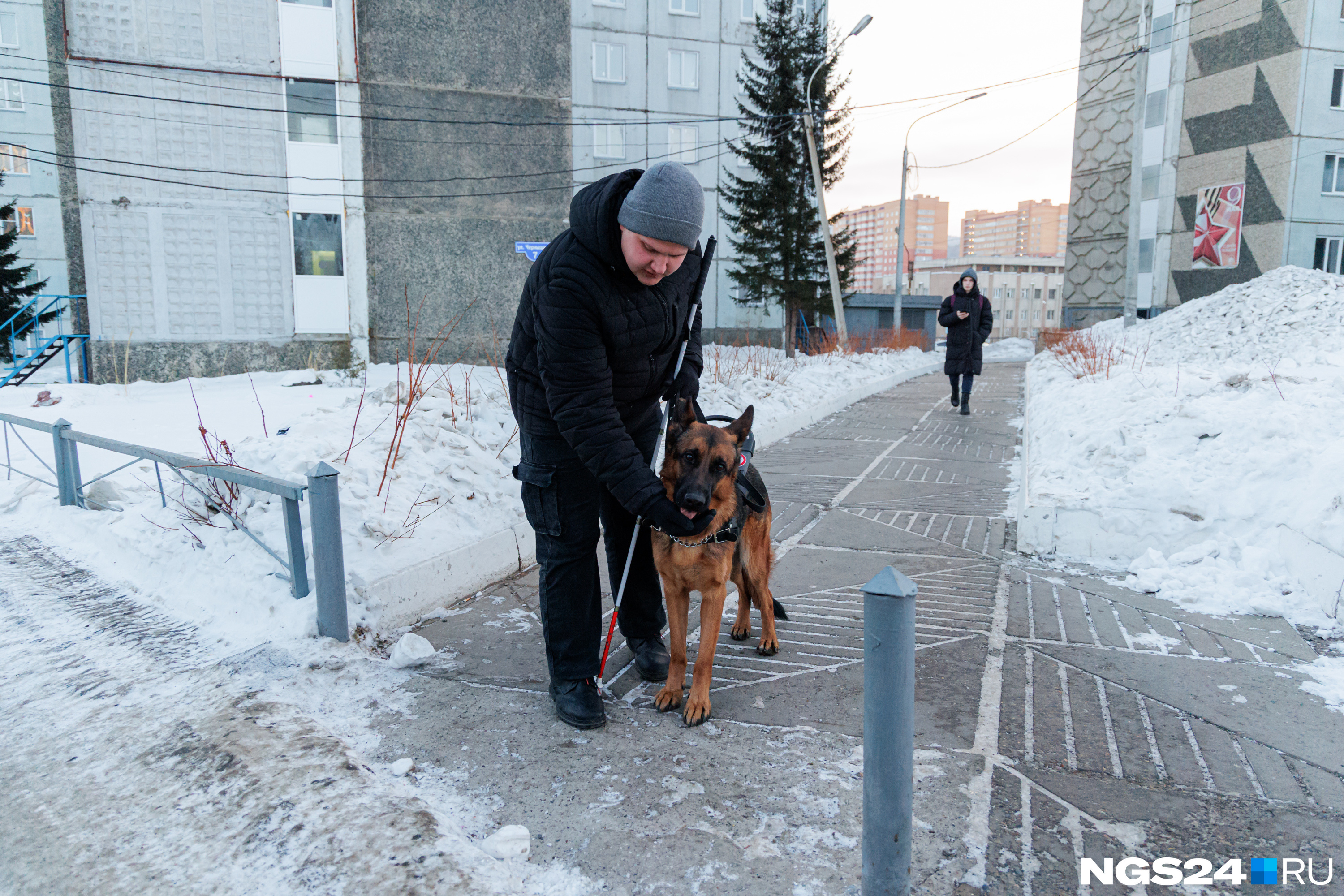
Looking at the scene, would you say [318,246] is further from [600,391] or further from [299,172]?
[600,391]

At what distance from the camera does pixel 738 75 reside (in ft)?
82.2

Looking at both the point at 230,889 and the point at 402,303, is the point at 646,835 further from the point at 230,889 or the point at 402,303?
the point at 402,303

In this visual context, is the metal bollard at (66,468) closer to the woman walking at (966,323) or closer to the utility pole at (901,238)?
the woman walking at (966,323)

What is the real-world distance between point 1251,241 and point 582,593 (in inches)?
1271

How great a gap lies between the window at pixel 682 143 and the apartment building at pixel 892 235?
67934 millimetres

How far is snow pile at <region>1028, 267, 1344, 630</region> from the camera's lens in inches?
168

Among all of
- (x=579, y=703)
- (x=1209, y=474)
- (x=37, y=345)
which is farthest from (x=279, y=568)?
(x=37, y=345)

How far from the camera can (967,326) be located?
37.4 feet

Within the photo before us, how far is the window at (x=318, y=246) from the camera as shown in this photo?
17125 mm

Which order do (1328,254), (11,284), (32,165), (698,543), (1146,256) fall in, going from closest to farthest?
(698,543)
(11,284)
(1328,254)
(32,165)
(1146,256)

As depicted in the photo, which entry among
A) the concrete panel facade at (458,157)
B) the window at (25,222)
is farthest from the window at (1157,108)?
the window at (25,222)

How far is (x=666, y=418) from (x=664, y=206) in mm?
1124

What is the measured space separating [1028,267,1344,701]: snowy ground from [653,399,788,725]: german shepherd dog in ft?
8.61

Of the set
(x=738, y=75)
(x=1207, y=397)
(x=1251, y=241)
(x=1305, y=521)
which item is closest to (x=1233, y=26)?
(x=1251, y=241)
